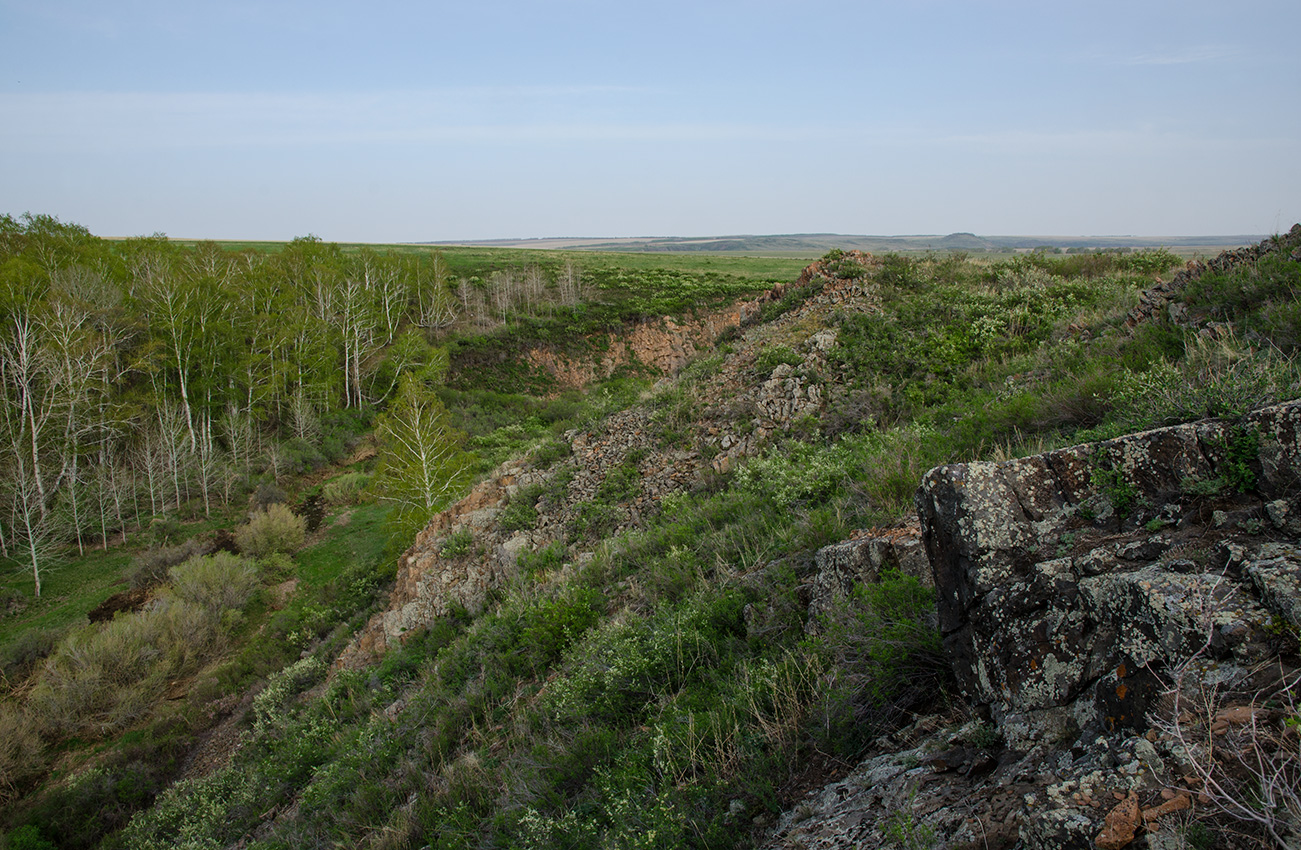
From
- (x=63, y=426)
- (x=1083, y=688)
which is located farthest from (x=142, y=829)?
(x=63, y=426)

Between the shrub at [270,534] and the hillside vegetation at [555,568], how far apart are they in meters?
0.11

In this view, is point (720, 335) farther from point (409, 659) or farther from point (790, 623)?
point (790, 623)

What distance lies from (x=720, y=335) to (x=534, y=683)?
36.0 ft

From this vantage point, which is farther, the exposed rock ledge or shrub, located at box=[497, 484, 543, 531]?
shrub, located at box=[497, 484, 543, 531]

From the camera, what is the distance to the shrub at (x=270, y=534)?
22.8 m

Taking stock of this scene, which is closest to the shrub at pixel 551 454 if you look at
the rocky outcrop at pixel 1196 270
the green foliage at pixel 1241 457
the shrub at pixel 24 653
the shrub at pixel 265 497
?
the rocky outcrop at pixel 1196 270

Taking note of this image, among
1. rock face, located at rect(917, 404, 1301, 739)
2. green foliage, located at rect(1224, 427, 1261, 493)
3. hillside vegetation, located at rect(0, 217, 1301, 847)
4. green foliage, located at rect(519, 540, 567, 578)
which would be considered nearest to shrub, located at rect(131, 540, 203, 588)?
hillside vegetation, located at rect(0, 217, 1301, 847)

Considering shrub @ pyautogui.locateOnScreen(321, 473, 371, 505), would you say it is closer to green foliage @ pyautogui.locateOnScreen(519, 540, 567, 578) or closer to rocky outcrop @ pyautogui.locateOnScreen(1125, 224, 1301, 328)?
green foliage @ pyautogui.locateOnScreen(519, 540, 567, 578)

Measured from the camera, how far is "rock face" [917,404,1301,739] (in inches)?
78.6

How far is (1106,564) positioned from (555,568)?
303 inches

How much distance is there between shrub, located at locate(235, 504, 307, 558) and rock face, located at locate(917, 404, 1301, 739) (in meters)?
25.9

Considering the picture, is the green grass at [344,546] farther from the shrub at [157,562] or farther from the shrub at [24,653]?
the shrub at [24,653]

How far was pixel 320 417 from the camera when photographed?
→ 35375mm

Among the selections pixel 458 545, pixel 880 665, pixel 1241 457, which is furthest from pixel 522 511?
pixel 1241 457
